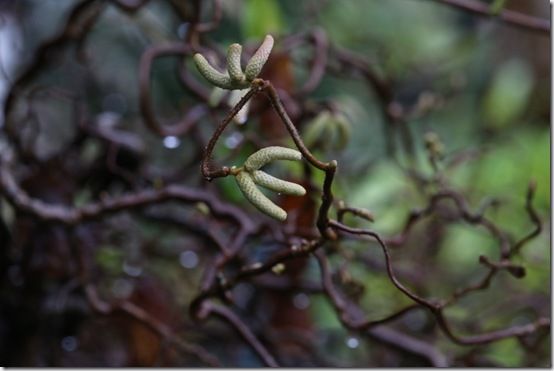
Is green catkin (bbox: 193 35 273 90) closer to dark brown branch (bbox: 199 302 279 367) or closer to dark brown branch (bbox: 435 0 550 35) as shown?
dark brown branch (bbox: 199 302 279 367)

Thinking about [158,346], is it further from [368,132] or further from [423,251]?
[368,132]

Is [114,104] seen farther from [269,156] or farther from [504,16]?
[269,156]

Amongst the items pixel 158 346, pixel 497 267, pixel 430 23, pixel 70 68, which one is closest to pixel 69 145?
pixel 158 346

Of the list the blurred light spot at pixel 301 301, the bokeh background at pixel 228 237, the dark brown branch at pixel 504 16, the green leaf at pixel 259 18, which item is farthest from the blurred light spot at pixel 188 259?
the dark brown branch at pixel 504 16

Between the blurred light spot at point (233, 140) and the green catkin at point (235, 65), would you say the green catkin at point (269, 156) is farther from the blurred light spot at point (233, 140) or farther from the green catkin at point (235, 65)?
the blurred light spot at point (233, 140)

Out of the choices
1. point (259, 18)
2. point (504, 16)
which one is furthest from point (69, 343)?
point (504, 16)

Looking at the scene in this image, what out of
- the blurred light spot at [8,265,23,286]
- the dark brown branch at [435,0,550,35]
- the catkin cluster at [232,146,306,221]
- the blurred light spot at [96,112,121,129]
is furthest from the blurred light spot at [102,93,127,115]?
the catkin cluster at [232,146,306,221]
